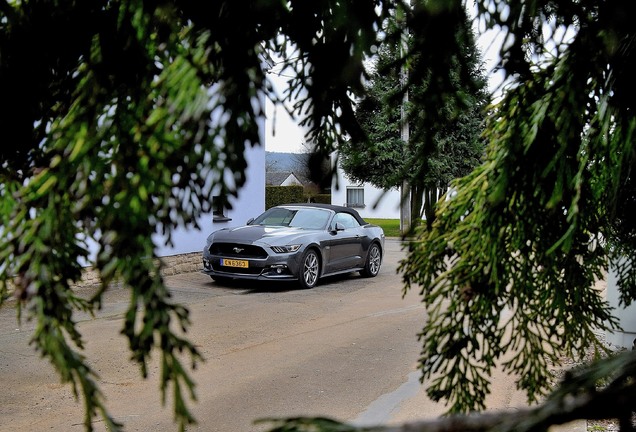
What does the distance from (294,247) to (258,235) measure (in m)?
0.79

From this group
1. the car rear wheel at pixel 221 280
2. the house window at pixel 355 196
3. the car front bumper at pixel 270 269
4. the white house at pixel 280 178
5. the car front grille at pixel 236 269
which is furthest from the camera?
the white house at pixel 280 178

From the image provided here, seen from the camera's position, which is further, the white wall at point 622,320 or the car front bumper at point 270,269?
the car front bumper at point 270,269

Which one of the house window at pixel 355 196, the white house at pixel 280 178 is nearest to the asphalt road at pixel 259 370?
the house window at pixel 355 196

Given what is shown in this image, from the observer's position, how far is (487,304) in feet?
10.1

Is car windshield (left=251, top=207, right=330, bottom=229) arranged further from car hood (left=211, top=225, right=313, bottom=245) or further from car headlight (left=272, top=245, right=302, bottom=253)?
car headlight (left=272, top=245, right=302, bottom=253)

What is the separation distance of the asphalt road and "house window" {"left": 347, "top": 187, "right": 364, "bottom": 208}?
1564 inches

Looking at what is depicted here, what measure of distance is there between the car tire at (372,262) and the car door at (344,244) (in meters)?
0.39

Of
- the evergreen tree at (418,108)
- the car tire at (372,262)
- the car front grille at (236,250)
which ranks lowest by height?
the car tire at (372,262)

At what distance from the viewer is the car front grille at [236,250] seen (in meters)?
13.3

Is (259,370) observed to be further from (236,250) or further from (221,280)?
(221,280)

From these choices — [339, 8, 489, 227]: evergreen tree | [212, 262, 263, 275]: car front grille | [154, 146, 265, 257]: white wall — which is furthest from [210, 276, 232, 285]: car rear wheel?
[339, 8, 489, 227]: evergreen tree

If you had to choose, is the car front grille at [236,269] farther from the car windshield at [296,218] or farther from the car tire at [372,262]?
the car tire at [372,262]

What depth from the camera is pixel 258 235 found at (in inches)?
531

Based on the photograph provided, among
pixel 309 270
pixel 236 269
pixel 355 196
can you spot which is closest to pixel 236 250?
pixel 236 269
